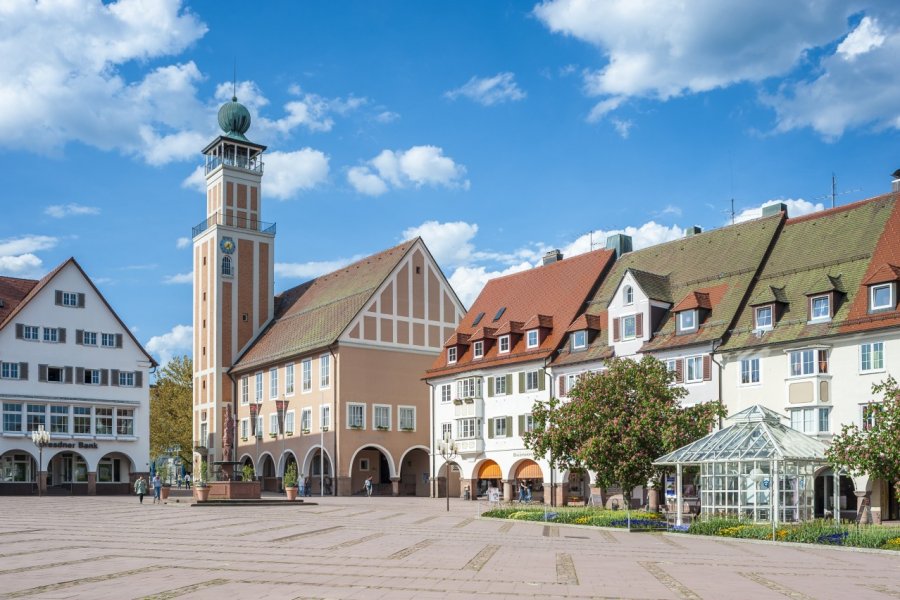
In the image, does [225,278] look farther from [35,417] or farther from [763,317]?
[763,317]

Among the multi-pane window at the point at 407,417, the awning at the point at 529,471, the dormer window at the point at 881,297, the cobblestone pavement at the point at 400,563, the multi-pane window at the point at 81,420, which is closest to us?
the cobblestone pavement at the point at 400,563

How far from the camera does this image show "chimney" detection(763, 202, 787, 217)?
186 feet

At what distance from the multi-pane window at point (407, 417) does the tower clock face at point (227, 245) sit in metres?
22.1

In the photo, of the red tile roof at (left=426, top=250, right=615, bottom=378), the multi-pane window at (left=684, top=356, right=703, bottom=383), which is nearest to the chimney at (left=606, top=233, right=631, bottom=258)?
the red tile roof at (left=426, top=250, right=615, bottom=378)

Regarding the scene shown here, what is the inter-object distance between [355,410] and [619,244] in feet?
72.8

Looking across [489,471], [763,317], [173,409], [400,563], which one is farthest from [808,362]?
[173,409]

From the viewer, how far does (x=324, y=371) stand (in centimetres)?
7544

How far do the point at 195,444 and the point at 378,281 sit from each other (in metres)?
24.6

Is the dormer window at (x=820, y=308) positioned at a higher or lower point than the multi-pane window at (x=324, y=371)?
higher

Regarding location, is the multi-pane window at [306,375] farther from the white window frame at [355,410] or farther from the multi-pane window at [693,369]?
the multi-pane window at [693,369]

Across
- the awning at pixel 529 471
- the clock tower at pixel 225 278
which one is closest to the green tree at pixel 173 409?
the clock tower at pixel 225 278

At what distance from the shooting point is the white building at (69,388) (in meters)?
72.7

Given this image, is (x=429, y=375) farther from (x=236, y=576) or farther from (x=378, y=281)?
(x=236, y=576)

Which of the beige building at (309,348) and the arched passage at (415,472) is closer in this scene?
the beige building at (309,348)
